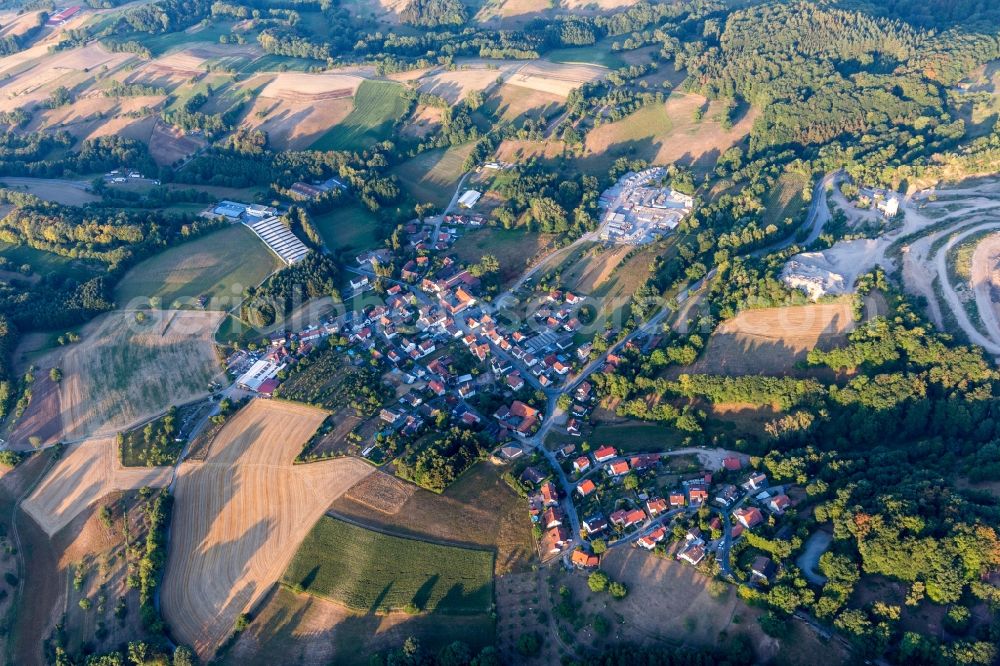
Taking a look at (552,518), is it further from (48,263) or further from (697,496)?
(48,263)

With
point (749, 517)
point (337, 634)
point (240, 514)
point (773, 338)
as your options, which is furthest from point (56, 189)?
point (749, 517)

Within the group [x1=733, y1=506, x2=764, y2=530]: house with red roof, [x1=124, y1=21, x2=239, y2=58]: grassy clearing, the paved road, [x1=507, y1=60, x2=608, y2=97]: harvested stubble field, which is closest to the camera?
[x1=733, y1=506, x2=764, y2=530]: house with red roof

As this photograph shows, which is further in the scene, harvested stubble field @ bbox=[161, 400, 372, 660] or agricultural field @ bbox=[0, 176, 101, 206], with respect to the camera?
agricultural field @ bbox=[0, 176, 101, 206]

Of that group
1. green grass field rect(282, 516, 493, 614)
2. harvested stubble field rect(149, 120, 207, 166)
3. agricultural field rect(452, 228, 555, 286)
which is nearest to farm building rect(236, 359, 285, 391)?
green grass field rect(282, 516, 493, 614)

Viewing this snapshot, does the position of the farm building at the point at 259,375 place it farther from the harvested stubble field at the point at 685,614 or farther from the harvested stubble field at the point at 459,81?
the harvested stubble field at the point at 459,81

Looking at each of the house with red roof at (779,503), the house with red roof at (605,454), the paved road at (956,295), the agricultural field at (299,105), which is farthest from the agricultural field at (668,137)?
the house with red roof at (779,503)

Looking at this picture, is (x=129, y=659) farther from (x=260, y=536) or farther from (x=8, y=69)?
(x=8, y=69)

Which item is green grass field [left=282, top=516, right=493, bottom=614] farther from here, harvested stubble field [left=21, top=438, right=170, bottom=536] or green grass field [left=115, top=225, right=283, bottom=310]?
green grass field [left=115, top=225, right=283, bottom=310]

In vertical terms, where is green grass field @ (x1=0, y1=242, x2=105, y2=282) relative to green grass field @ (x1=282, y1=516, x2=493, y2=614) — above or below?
above

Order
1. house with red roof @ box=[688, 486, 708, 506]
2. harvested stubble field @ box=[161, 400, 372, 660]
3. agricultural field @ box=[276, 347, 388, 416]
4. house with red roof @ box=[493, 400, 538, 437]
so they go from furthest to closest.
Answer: agricultural field @ box=[276, 347, 388, 416] < house with red roof @ box=[493, 400, 538, 437] < house with red roof @ box=[688, 486, 708, 506] < harvested stubble field @ box=[161, 400, 372, 660]
